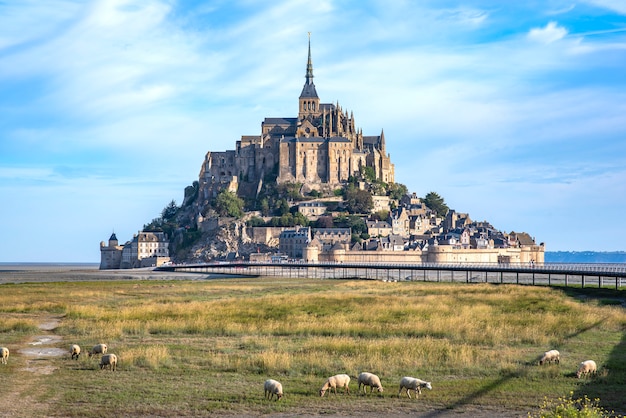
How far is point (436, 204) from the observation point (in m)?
180

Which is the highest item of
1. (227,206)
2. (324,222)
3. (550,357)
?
(227,206)

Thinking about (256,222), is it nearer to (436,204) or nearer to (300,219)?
(300,219)

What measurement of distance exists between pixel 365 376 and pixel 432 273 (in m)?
104

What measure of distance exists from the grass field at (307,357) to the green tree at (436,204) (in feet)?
431

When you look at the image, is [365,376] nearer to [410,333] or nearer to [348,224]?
[410,333]

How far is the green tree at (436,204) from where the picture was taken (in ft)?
587

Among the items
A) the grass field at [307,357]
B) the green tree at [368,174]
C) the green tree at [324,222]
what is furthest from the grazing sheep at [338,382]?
the green tree at [368,174]

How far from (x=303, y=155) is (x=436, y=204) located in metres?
33.1

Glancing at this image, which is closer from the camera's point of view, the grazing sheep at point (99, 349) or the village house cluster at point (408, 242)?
the grazing sheep at point (99, 349)

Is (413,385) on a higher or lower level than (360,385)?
higher

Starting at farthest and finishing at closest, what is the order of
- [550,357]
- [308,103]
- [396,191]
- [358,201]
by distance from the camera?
1. [308,103]
2. [396,191]
3. [358,201]
4. [550,357]

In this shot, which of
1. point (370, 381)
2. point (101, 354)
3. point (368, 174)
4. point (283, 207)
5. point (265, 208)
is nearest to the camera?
point (370, 381)

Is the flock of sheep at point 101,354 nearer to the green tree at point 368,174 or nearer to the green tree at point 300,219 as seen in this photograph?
the green tree at point 300,219

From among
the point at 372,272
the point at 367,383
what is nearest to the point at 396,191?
the point at 372,272
